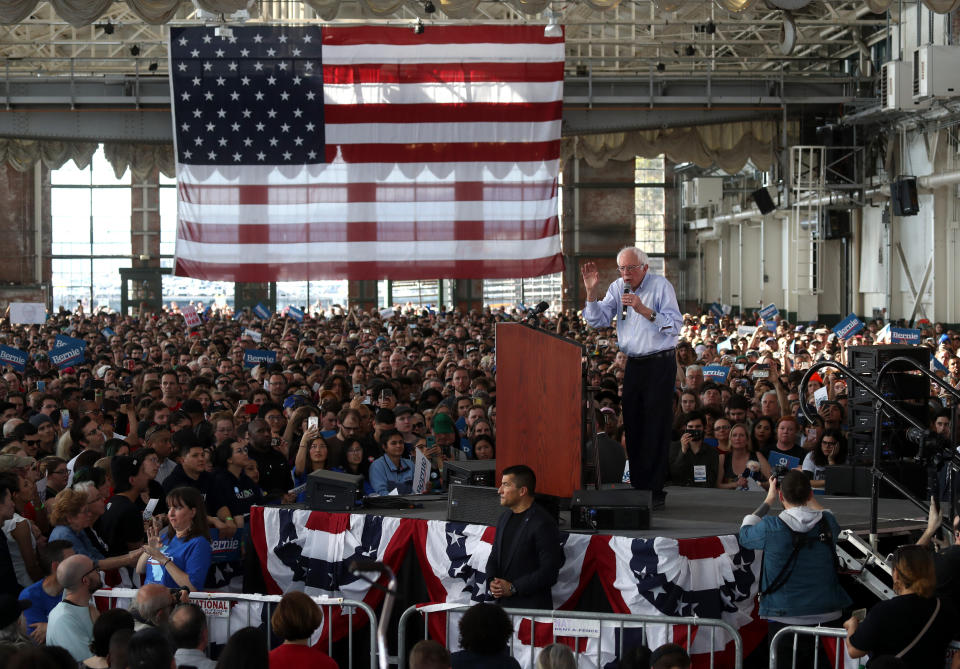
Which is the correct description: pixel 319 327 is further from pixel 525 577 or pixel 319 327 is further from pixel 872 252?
pixel 525 577

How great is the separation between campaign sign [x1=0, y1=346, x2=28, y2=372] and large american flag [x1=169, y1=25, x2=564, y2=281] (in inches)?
147

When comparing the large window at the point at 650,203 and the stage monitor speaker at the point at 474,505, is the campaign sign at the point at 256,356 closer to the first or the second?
the stage monitor speaker at the point at 474,505

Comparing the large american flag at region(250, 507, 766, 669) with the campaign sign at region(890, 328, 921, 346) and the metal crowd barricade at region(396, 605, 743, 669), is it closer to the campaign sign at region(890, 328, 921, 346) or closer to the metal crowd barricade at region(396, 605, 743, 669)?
the metal crowd barricade at region(396, 605, 743, 669)

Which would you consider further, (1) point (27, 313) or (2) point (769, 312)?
(2) point (769, 312)

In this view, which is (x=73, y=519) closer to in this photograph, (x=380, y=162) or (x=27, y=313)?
(x=380, y=162)

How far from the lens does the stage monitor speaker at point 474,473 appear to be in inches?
310

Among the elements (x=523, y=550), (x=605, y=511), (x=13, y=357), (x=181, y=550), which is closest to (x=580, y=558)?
(x=605, y=511)

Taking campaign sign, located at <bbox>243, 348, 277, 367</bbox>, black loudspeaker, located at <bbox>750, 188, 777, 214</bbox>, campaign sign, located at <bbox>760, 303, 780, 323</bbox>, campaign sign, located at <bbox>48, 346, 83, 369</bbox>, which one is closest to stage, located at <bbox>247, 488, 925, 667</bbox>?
campaign sign, located at <bbox>243, 348, 277, 367</bbox>

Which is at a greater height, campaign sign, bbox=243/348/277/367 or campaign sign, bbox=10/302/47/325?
campaign sign, bbox=10/302/47/325

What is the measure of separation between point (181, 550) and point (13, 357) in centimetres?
1028

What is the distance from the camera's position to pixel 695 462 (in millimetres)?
9734

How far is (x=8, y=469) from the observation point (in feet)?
24.9

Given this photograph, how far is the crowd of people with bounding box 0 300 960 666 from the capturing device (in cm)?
664

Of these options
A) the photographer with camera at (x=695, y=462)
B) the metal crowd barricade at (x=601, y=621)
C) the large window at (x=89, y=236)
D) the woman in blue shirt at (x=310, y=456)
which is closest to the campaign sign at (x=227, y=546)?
the woman in blue shirt at (x=310, y=456)
